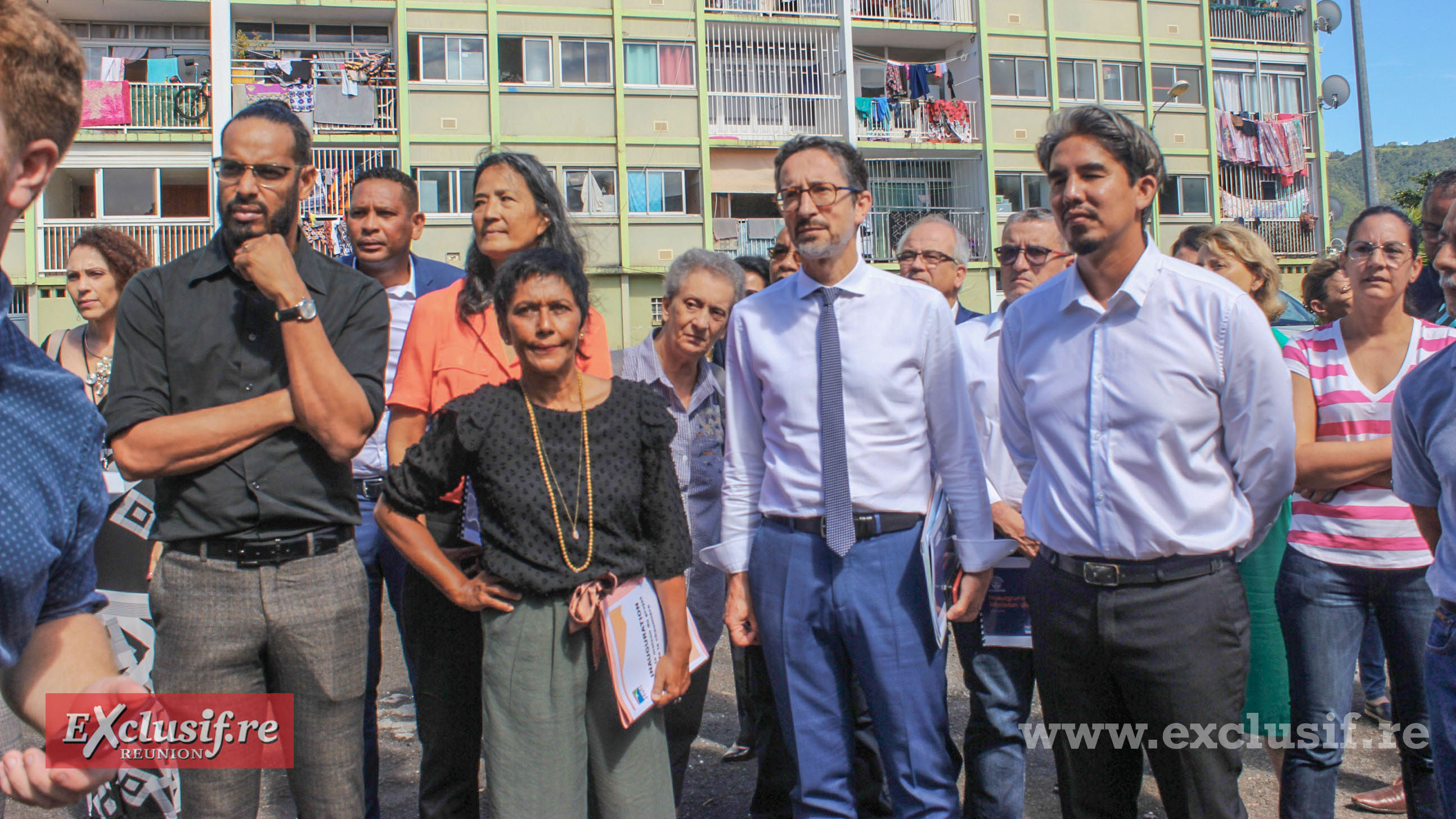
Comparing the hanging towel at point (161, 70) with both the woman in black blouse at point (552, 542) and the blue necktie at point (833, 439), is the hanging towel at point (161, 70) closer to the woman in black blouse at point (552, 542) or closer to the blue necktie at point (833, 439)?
the woman in black blouse at point (552, 542)

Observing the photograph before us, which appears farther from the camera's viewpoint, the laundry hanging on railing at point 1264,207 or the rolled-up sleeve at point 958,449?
the laundry hanging on railing at point 1264,207

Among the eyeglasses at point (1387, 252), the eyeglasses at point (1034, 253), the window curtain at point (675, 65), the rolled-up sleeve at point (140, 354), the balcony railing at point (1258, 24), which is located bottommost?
the rolled-up sleeve at point (140, 354)

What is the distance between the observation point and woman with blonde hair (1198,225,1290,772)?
3.50 meters

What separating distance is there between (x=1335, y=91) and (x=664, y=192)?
62.4ft

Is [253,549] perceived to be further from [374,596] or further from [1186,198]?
[1186,198]

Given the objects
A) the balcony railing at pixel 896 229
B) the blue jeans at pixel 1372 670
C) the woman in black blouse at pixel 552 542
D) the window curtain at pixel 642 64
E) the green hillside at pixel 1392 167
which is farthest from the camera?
the green hillside at pixel 1392 167

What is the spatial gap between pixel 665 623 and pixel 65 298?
24413 mm

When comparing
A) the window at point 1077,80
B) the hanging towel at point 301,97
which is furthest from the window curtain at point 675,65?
the window at point 1077,80

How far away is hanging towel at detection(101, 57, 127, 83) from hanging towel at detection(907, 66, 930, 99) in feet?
62.9

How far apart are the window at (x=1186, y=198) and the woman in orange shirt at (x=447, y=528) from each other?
2885 centimetres

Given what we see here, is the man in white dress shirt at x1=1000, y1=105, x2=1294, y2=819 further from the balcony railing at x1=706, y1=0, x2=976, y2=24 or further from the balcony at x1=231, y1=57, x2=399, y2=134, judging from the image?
the balcony railing at x1=706, y1=0, x2=976, y2=24

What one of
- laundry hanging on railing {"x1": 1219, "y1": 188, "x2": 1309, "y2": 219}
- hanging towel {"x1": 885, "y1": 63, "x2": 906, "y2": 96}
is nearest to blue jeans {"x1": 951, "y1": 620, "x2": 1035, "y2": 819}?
hanging towel {"x1": 885, "y1": 63, "x2": 906, "y2": 96}

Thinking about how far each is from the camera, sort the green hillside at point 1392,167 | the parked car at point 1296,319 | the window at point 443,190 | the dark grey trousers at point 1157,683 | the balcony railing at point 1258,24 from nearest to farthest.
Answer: the dark grey trousers at point 1157,683, the parked car at point 1296,319, the window at point 443,190, the balcony railing at point 1258,24, the green hillside at point 1392,167

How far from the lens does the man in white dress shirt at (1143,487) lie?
2.58m
